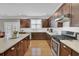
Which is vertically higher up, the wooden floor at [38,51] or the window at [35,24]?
the window at [35,24]

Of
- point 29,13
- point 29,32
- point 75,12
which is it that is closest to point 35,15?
point 29,13

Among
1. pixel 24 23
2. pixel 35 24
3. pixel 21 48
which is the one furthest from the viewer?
pixel 21 48

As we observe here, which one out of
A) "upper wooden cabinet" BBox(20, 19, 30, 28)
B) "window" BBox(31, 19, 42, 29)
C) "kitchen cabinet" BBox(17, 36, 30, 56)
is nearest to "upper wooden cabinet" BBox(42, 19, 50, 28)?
"window" BBox(31, 19, 42, 29)

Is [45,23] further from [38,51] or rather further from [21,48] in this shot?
[21,48]

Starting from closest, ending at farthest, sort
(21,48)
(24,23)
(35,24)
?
1. (24,23)
2. (35,24)
3. (21,48)

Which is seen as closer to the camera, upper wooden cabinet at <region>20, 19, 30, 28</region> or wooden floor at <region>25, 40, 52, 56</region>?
wooden floor at <region>25, 40, 52, 56</region>

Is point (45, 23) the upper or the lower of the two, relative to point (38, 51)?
upper

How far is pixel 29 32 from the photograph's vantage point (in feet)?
6.36

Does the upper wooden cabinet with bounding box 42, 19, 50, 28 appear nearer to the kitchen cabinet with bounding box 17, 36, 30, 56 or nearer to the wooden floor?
the wooden floor

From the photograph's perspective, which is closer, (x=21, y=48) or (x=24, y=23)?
(x=24, y=23)

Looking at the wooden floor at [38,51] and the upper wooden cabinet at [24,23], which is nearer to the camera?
the wooden floor at [38,51]

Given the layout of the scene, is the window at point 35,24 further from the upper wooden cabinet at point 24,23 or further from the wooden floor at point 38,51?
the wooden floor at point 38,51

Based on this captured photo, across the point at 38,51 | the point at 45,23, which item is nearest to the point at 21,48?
the point at 38,51

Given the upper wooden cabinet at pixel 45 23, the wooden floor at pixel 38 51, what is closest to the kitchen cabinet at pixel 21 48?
the wooden floor at pixel 38 51
